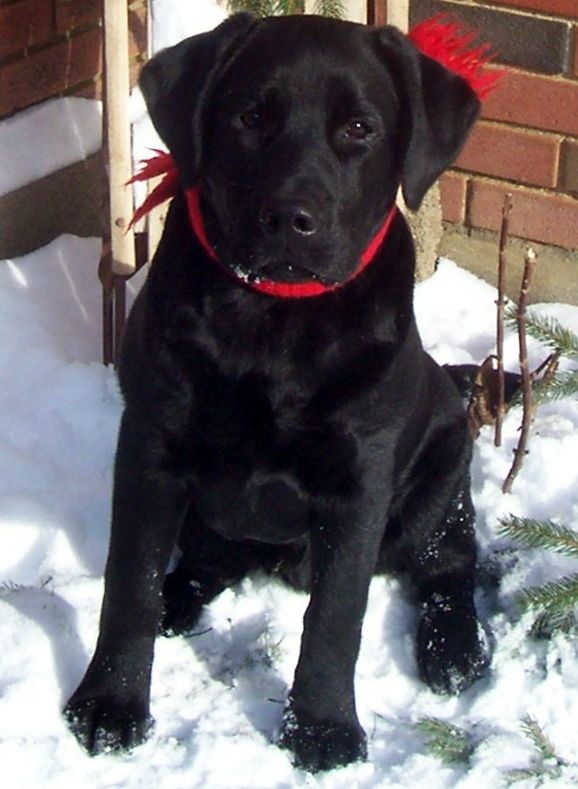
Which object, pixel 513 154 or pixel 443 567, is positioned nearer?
pixel 443 567

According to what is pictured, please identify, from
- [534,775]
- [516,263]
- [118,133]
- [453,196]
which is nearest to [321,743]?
[534,775]

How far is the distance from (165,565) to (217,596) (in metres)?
0.35

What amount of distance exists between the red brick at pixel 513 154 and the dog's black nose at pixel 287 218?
5.36 ft

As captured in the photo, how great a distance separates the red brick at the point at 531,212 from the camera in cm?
381

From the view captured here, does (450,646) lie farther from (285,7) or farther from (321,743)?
(285,7)

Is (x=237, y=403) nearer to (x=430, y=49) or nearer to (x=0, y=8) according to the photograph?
(x=430, y=49)

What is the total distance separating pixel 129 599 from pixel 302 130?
817 millimetres

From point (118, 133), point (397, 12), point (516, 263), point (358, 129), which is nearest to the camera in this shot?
point (358, 129)

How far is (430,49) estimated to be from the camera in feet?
9.70

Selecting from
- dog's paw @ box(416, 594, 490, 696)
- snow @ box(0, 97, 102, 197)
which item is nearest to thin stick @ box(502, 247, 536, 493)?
dog's paw @ box(416, 594, 490, 696)

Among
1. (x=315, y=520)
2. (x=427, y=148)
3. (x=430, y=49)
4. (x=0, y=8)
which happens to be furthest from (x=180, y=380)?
(x=0, y=8)

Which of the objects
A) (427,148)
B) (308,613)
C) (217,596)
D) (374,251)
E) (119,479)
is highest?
(427,148)

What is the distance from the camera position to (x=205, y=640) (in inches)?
110

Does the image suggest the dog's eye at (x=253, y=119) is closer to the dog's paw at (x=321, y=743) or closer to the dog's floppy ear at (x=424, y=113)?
the dog's floppy ear at (x=424, y=113)
